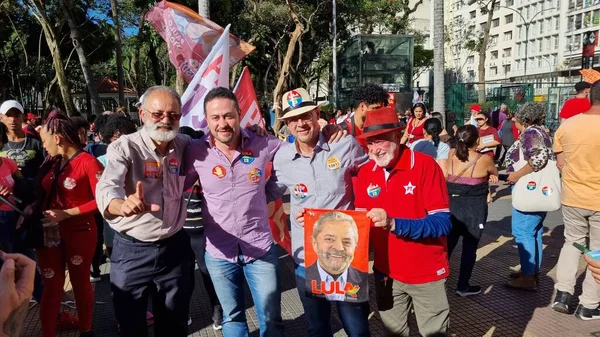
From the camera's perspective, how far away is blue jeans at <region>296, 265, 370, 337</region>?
2932 millimetres

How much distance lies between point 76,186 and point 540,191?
440 centimetres

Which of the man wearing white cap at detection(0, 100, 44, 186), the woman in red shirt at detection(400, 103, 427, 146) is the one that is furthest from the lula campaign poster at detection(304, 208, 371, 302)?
the woman in red shirt at detection(400, 103, 427, 146)

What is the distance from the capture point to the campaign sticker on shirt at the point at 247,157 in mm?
3082

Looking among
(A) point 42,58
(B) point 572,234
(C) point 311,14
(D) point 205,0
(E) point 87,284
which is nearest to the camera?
(E) point 87,284

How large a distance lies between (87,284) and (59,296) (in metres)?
0.22

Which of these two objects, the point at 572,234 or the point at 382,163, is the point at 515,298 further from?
the point at 382,163

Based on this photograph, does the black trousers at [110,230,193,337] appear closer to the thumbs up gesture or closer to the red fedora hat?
the thumbs up gesture

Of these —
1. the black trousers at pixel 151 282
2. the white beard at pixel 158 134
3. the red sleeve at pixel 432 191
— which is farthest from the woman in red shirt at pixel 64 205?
the red sleeve at pixel 432 191

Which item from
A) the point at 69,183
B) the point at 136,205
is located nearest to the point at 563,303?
the point at 136,205

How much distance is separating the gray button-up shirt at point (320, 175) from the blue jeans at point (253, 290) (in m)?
0.24

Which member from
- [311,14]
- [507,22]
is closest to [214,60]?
[311,14]

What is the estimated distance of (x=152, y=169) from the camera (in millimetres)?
2855

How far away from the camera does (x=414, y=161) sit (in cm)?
273

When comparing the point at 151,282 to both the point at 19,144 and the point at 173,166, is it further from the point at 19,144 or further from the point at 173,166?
the point at 19,144
